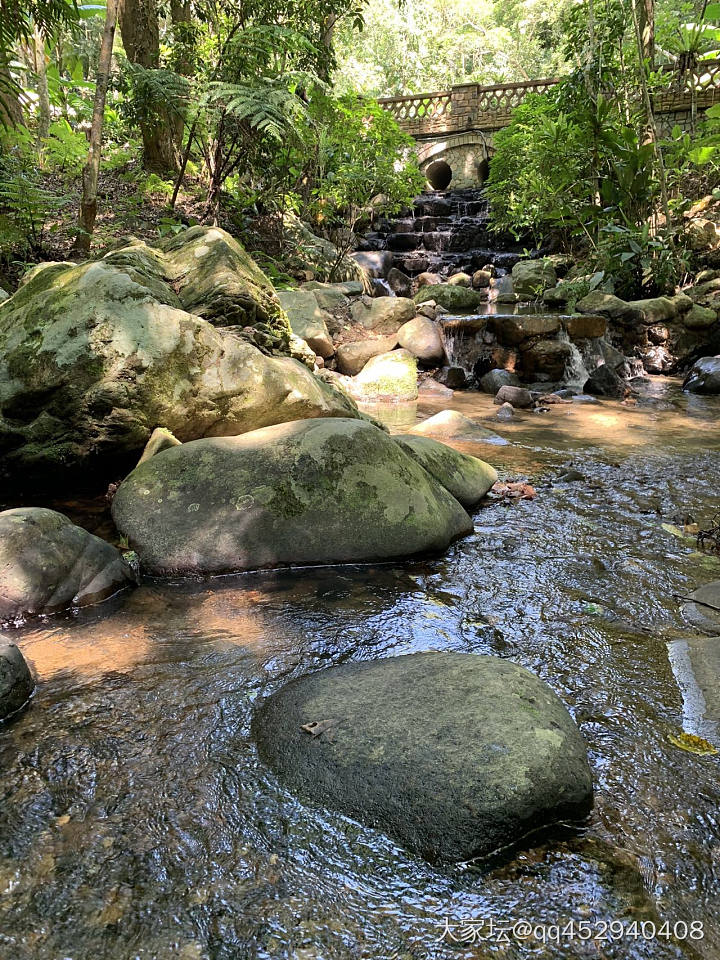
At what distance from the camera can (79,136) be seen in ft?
34.8

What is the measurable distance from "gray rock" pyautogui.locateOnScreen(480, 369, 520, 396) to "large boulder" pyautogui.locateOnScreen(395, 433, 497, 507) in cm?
473

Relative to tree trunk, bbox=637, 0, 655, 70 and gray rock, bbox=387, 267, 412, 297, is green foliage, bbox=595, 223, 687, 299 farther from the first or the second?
gray rock, bbox=387, 267, 412, 297

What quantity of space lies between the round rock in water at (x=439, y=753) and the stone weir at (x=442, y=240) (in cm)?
1521

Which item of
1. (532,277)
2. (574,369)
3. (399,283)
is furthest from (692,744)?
(399,283)

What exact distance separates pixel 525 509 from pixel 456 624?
1688 mm

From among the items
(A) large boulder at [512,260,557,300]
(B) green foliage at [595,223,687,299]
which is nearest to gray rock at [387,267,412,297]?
(A) large boulder at [512,260,557,300]

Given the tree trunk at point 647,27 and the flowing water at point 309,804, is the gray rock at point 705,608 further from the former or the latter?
the tree trunk at point 647,27

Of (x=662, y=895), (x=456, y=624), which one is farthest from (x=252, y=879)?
(x=456, y=624)

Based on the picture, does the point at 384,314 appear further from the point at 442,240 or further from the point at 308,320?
the point at 442,240

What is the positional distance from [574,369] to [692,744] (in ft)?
26.9

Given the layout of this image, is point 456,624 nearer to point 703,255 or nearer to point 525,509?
point 525,509

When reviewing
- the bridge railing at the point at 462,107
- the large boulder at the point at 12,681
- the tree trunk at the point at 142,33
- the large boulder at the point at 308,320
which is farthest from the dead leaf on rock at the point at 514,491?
the bridge railing at the point at 462,107

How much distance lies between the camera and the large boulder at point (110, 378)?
3.70m

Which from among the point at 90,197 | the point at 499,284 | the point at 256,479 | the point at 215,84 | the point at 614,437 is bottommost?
the point at 614,437
